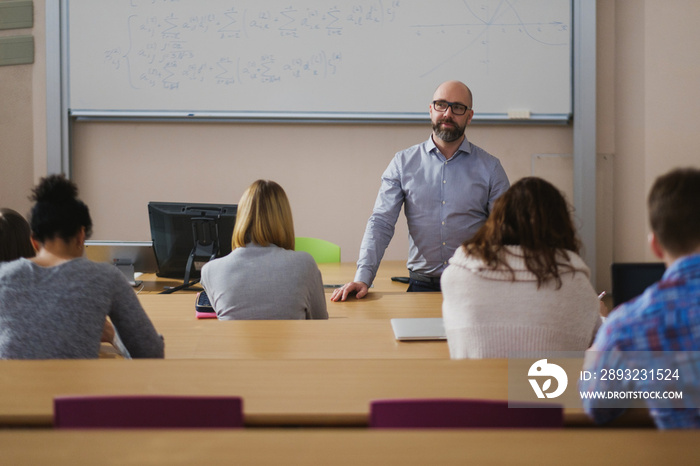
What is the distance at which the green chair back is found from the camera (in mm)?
4035

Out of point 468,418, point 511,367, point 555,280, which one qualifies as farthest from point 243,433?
point 555,280

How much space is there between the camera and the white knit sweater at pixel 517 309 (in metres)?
1.67

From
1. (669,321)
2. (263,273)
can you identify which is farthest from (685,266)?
(263,273)

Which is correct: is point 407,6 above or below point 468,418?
above

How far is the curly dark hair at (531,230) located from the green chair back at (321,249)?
89.6 inches

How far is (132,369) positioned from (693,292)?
1.20m

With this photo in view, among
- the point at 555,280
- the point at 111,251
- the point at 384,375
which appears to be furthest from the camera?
the point at 111,251

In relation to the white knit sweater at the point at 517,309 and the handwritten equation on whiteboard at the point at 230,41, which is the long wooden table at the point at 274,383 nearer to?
the white knit sweater at the point at 517,309

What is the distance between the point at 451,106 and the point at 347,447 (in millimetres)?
2371

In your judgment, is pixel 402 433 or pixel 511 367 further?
pixel 511 367

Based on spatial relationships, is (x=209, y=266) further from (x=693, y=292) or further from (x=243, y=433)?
(x=693, y=292)

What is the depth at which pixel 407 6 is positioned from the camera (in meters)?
4.55

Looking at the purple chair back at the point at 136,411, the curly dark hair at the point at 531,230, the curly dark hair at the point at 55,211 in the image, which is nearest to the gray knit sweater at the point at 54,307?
the curly dark hair at the point at 55,211

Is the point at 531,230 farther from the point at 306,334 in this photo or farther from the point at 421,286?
the point at 421,286
